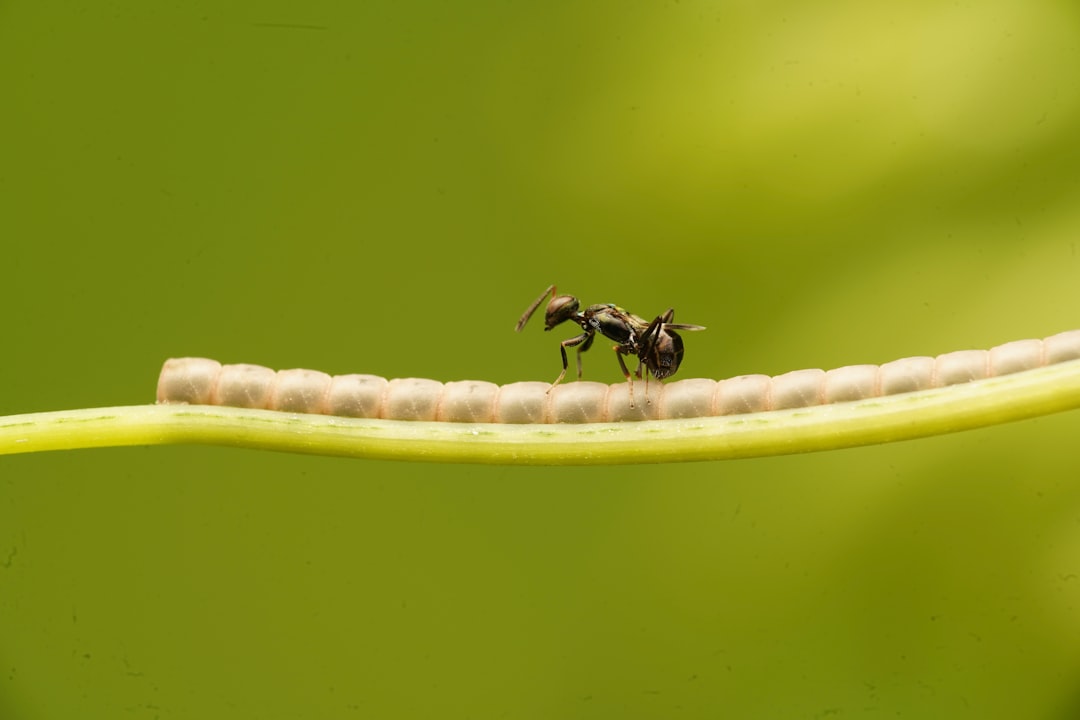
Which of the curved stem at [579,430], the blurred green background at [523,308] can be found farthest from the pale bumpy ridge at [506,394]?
the blurred green background at [523,308]

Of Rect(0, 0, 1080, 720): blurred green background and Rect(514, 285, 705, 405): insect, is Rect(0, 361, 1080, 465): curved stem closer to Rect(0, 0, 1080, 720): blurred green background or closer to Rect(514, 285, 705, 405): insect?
Rect(514, 285, 705, 405): insect

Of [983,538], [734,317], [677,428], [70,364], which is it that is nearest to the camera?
[677,428]

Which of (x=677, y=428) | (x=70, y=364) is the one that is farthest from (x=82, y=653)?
(x=677, y=428)

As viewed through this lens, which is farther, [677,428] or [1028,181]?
[1028,181]

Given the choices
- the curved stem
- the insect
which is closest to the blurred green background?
the insect

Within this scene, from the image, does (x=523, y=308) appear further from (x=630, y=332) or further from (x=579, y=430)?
(x=579, y=430)

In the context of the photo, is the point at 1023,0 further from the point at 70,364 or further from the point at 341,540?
the point at 70,364

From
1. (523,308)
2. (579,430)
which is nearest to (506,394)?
(579,430)
